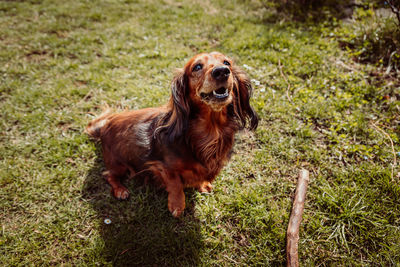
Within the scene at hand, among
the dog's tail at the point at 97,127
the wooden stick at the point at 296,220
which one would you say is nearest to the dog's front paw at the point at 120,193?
the dog's tail at the point at 97,127

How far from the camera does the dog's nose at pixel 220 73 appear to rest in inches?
70.0

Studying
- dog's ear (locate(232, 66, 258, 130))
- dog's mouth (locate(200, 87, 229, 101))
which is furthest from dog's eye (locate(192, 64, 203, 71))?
dog's ear (locate(232, 66, 258, 130))

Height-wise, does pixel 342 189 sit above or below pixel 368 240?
above

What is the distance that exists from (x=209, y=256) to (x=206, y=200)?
57 cm

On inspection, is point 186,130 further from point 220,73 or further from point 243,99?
point 243,99

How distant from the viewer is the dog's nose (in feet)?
5.83

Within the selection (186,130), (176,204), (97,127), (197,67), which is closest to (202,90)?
(197,67)

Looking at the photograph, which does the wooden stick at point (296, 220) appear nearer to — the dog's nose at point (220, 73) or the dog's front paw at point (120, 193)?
the dog's nose at point (220, 73)

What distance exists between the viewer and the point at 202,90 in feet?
6.23

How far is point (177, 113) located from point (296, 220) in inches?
59.2

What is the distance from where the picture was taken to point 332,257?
6.64ft

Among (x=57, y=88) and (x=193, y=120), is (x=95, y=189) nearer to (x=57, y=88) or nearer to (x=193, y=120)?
(x=193, y=120)

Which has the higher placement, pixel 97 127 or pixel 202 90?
pixel 202 90

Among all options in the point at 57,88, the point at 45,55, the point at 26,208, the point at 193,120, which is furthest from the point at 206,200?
the point at 45,55
